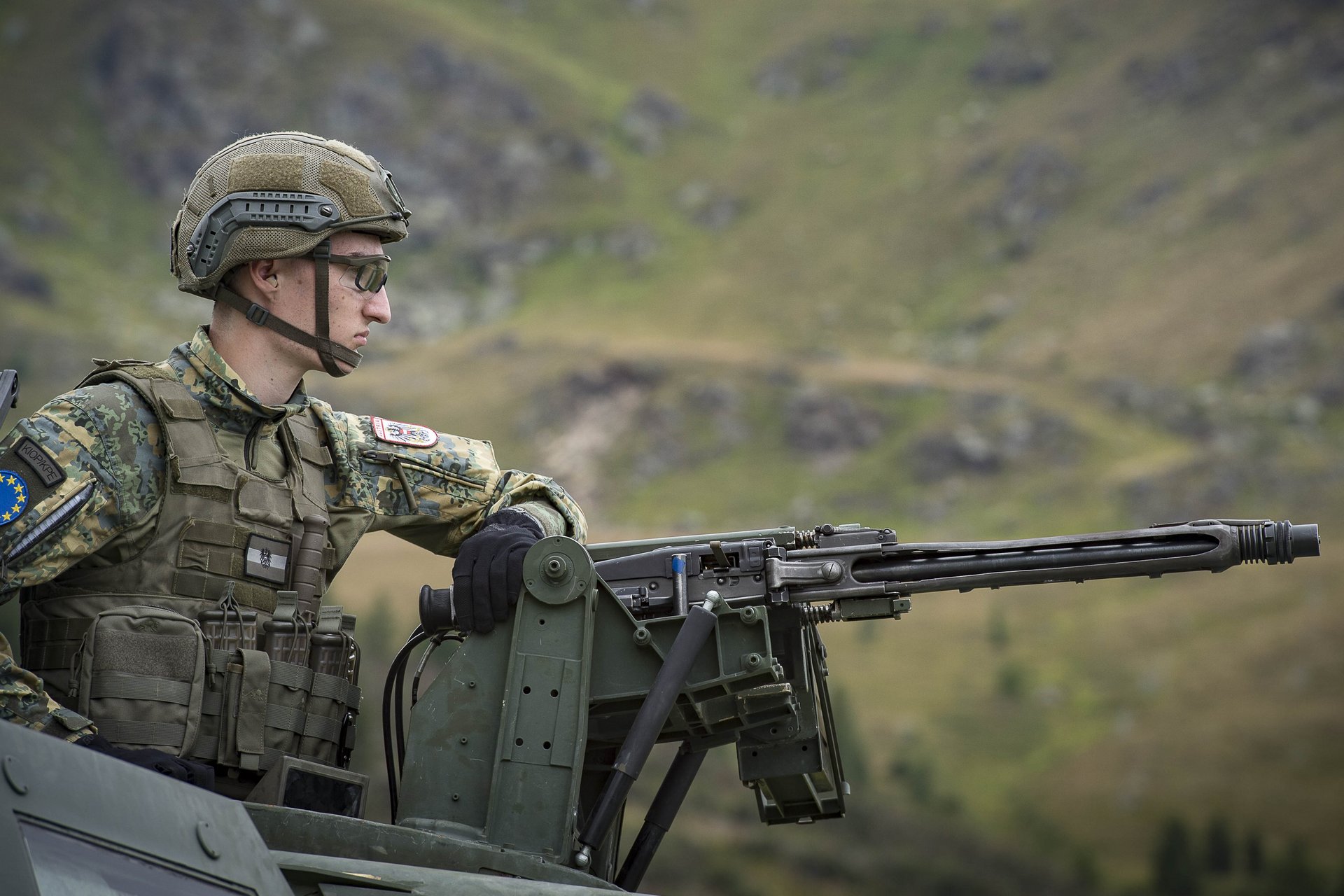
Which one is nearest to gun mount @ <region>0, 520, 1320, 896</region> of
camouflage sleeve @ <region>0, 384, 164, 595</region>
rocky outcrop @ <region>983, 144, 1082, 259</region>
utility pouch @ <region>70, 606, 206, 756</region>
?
utility pouch @ <region>70, 606, 206, 756</region>

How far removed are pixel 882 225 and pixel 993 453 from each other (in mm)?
37791

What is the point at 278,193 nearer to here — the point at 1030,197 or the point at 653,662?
the point at 653,662

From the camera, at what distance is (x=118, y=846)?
157 inches

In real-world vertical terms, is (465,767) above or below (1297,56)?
below

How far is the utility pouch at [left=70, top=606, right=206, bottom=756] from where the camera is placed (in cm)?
534

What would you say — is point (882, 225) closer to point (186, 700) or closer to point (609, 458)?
point (609, 458)

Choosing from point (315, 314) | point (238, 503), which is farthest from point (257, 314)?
point (238, 503)

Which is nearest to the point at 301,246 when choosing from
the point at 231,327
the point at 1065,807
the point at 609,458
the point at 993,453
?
the point at 231,327

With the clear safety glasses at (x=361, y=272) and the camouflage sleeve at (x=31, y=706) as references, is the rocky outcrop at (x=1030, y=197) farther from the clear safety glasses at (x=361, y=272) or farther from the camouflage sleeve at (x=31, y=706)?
the camouflage sleeve at (x=31, y=706)

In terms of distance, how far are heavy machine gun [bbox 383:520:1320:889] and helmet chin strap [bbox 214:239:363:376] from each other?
0.96 meters

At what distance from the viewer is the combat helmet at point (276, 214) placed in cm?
598

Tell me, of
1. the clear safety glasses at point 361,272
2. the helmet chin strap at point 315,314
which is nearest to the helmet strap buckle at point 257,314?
the helmet chin strap at point 315,314

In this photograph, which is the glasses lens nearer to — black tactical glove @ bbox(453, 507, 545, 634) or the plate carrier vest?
the plate carrier vest

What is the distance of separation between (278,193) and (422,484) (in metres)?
1.26
